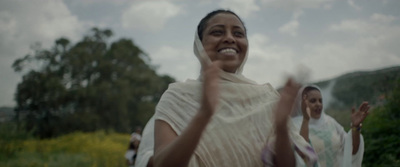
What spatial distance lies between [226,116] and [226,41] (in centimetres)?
40

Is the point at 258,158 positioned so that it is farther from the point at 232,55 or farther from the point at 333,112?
the point at 333,112

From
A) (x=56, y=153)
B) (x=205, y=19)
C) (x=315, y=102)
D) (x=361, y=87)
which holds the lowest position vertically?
(x=56, y=153)

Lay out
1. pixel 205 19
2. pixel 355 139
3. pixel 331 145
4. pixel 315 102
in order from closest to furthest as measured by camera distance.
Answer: pixel 205 19 → pixel 355 139 → pixel 331 145 → pixel 315 102

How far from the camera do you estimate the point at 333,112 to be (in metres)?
8.14

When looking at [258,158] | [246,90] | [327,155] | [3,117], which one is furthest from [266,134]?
[3,117]

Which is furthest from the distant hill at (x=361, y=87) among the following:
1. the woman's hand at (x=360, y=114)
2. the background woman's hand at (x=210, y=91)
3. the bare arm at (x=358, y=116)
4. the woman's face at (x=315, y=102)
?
the background woman's hand at (x=210, y=91)

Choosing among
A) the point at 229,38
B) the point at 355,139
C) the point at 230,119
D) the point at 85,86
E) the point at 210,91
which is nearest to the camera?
the point at 210,91

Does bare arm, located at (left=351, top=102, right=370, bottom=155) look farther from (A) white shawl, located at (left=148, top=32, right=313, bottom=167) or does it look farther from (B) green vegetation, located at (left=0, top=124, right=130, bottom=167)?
(B) green vegetation, located at (left=0, top=124, right=130, bottom=167)

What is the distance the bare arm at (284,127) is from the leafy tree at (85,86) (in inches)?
819

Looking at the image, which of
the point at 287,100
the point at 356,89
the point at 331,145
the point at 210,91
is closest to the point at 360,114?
the point at 331,145

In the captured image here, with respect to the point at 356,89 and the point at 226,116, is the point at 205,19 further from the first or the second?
the point at 356,89

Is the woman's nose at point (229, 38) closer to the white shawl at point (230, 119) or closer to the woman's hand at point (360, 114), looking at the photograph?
the white shawl at point (230, 119)

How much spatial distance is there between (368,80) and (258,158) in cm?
551

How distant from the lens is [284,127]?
4.73 ft
